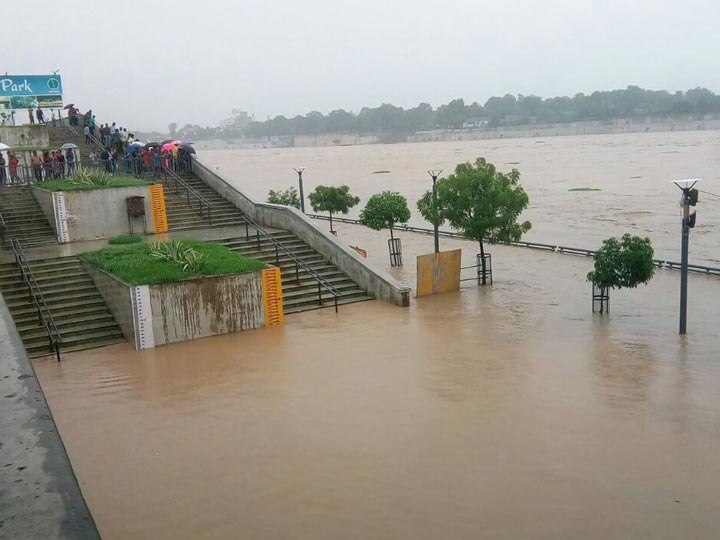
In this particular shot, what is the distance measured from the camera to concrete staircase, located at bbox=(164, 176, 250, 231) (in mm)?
19016

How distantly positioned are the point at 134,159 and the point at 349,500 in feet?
58.4

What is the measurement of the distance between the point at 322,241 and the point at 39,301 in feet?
20.7

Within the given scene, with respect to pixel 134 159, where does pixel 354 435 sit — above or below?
below

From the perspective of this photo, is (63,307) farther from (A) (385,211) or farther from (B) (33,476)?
(A) (385,211)

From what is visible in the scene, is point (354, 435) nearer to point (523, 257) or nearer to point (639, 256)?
point (639, 256)

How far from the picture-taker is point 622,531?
5.87 metres

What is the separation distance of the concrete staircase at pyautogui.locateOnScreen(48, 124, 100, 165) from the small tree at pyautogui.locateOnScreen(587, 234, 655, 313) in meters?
16.9

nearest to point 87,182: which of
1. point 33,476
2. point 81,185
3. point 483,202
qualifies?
point 81,185

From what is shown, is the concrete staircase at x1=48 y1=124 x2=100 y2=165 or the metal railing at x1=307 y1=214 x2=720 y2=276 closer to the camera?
the metal railing at x1=307 y1=214 x2=720 y2=276

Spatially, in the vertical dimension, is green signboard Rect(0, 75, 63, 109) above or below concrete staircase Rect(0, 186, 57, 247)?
above

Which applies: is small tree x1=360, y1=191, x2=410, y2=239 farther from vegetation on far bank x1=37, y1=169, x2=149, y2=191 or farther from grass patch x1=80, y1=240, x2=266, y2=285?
grass patch x1=80, y1=240, x2=266, y2=285

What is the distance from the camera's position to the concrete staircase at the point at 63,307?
12.3 meters

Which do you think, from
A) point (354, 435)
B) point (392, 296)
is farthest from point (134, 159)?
point (354, 435)

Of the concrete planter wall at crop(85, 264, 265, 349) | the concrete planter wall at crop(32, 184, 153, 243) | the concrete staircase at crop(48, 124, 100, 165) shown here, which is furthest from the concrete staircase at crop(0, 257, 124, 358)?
the concrete staircase at crop(48, 124, 100, 165)
